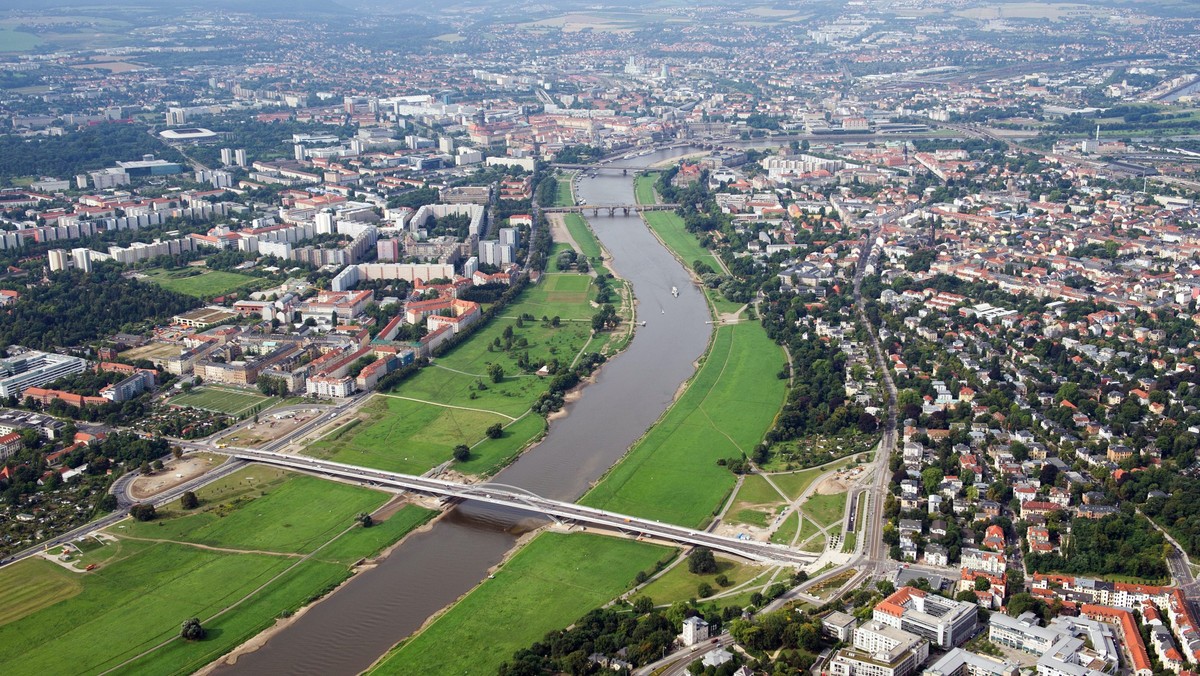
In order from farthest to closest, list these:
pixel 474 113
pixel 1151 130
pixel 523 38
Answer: pixel 523 38
pixel 474 113
pixel 1151 130

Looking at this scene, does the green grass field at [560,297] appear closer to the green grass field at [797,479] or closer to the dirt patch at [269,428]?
the dirt patch at [269,428]

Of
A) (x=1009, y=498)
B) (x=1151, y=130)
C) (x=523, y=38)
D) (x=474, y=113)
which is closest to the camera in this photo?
(x=1009, y=498)

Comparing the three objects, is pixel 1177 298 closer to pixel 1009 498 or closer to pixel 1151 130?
pixel 1009 498

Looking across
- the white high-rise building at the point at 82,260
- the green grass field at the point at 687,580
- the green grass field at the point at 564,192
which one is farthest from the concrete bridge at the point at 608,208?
the green grass field at the point at 687,580

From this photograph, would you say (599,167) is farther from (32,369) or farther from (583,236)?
(32,369)

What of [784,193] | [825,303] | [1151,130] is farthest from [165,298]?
[1151,130]

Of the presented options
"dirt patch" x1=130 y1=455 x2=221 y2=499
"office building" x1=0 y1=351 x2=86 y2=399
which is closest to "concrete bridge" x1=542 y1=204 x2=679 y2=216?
"office building" x1=0 y1=351 x2=86 y2=399

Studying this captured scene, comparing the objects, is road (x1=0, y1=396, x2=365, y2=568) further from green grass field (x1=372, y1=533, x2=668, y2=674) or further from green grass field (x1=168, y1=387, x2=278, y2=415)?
green grass field (x1=372, y1=533, x2=668, y2=674)
